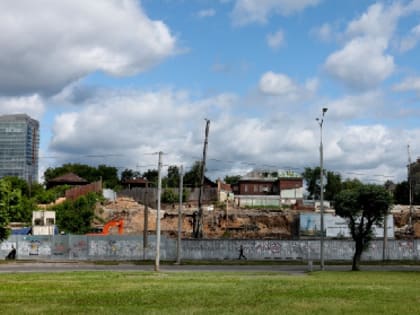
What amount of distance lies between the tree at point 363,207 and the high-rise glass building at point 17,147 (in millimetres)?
85380

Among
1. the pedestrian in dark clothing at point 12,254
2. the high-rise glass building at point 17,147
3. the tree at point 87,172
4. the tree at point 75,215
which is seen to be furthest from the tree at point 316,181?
the pedestrian in dark clothing at point 12,254

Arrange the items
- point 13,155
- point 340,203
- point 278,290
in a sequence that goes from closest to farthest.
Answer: point 278,290
point 340,203
point 13,155

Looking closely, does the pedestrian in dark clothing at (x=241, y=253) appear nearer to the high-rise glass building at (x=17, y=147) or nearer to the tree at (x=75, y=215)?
the tree at (x=75, y=215)

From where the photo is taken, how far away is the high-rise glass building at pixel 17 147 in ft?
391

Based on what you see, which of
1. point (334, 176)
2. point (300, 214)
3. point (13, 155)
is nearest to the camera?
point (300, 214)

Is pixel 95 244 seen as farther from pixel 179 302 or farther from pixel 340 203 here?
pixel 179 302

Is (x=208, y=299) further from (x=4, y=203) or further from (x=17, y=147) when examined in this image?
(x=17, y=147)

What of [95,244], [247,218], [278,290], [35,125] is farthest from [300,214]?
[35,125]

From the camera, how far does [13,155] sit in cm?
11988

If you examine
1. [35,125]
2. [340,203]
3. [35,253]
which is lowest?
[35,253]

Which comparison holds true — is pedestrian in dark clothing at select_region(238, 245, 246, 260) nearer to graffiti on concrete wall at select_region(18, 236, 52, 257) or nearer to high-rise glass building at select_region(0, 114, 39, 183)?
graffiti on concrete wall at select_region(18, 236, 52, 257)

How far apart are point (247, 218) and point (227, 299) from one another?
67.7m

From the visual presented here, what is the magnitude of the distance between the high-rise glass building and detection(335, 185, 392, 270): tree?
8538 centimetres

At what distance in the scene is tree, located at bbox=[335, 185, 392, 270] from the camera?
40.7 meters
